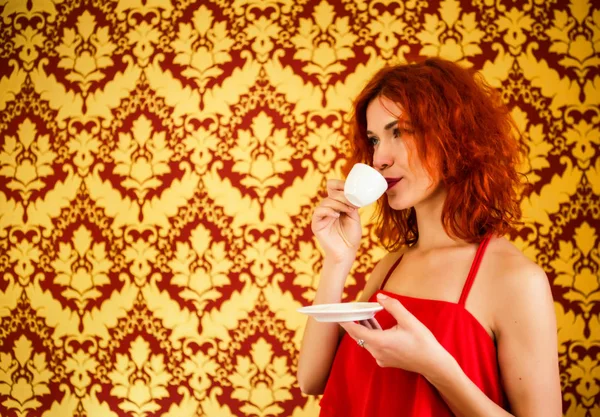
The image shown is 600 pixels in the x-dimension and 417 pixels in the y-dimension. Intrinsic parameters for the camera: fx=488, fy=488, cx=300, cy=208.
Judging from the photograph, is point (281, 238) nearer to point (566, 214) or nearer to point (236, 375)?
point (236, 375)

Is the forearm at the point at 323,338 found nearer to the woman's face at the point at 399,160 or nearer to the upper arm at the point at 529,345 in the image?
the woman's face at the point at 399,160

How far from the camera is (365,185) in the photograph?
970 mm

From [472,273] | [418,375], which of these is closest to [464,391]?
[418,375]

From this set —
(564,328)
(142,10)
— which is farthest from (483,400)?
(142,10)

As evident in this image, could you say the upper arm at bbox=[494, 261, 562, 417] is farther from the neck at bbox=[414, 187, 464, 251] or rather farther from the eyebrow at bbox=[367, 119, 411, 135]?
the eyebrow at bbox=[367, 119, 411, 135]

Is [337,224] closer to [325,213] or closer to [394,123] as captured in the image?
[325,213]

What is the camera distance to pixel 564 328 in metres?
1.79

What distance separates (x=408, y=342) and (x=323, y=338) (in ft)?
1.15

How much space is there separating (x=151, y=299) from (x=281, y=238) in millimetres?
595

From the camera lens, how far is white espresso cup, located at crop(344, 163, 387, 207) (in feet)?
3.15

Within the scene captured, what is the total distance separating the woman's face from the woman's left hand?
26 centimetres

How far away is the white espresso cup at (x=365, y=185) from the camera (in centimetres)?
96

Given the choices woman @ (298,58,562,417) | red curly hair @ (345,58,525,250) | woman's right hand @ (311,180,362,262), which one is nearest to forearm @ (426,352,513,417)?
woman @ (298,58,562,417)

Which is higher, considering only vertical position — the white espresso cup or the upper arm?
the white espresso cup
